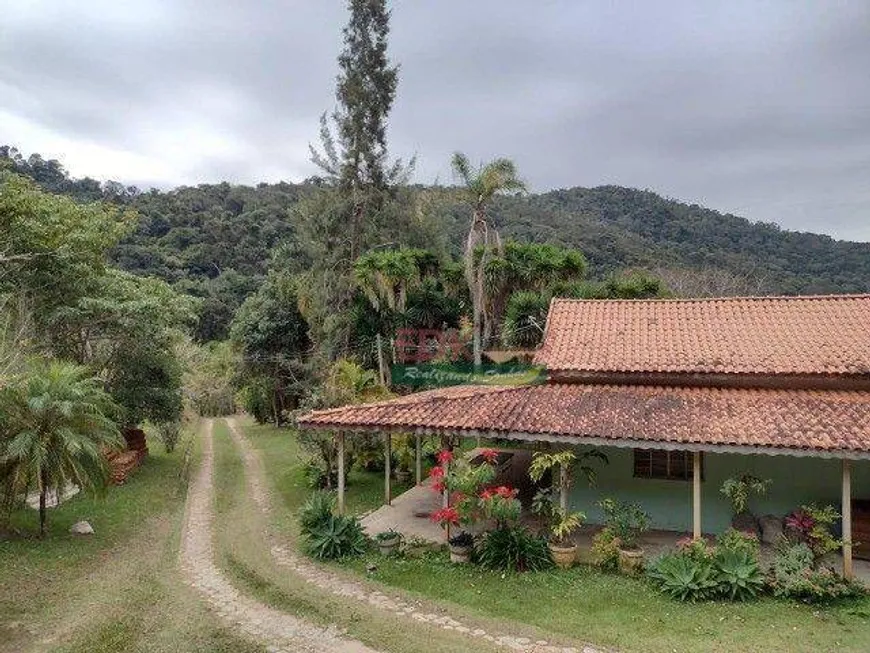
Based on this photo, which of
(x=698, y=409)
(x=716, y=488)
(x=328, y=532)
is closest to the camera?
(x=698, y=409)

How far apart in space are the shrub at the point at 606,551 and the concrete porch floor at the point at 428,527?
673 mm

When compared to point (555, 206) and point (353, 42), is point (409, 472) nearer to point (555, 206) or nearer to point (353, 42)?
point (353, 42)

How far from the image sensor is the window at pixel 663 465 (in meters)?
13.7

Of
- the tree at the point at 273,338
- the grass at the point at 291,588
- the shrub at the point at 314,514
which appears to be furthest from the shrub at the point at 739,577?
the tree at the point at 273,338

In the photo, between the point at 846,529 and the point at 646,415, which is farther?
the point at 646,415

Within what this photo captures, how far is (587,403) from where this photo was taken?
1319 centimetres

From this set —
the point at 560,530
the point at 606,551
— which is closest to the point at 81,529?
the point at 560,530

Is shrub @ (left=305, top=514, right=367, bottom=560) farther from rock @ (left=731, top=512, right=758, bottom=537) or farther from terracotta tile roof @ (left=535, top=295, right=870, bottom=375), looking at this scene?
rock @ (left=731, top=512, right=758, bottom=537)

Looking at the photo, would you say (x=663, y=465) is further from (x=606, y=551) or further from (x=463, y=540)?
(x=463, y=540)

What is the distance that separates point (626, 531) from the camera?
11.8m

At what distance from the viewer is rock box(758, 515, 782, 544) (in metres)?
12.3

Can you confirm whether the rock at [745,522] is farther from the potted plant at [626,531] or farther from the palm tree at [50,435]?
the palm tree at [50,435]

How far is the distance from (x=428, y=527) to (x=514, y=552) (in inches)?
119

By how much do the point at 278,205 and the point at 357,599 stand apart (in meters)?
62.6
